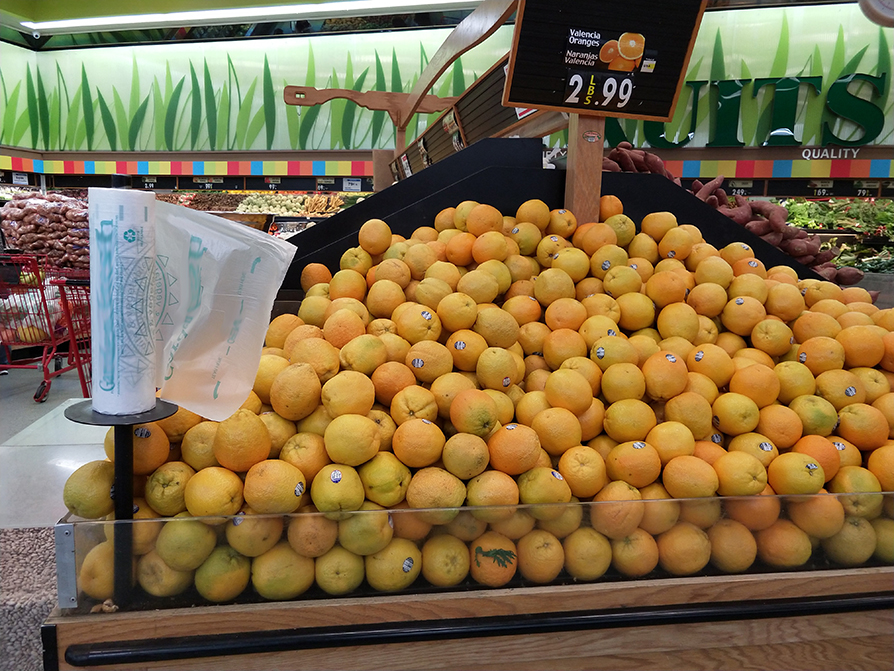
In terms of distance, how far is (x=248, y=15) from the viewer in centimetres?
745

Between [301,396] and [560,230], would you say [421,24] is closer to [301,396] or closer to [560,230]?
[560,230]

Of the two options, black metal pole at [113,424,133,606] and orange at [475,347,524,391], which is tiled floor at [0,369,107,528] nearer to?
black metal pole at [113,424,133,606]

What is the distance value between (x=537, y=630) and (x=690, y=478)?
0.47 metres

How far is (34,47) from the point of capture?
27.0ft

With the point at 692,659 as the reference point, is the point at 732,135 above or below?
above

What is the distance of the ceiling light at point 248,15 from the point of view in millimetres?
6992

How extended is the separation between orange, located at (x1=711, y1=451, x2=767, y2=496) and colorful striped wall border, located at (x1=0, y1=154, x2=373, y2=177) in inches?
267

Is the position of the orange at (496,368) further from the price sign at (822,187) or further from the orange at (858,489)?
the price sign at (822,187)

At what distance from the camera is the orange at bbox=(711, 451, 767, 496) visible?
1271 mm

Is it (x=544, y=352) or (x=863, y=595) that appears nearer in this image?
(x=863, y=595)

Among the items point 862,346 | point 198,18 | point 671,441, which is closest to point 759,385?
point 671,441

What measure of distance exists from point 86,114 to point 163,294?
912 centimetres

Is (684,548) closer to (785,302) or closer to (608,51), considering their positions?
(785,302)

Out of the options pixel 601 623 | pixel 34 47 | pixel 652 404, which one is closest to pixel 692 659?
pixel 601 623
